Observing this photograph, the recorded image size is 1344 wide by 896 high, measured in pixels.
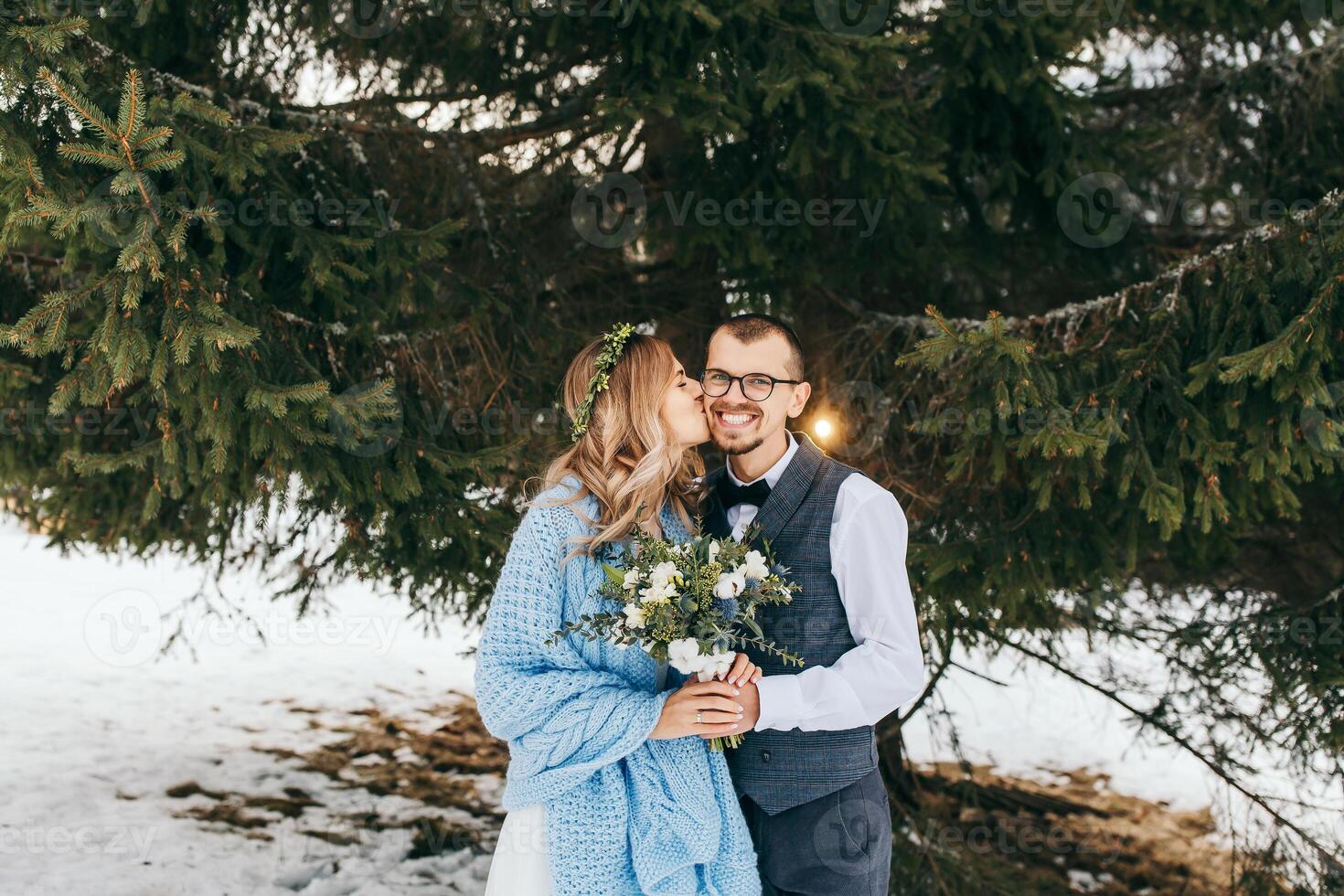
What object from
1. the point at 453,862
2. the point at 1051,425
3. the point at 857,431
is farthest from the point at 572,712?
the point at 453,862

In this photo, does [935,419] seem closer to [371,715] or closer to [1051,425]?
[1051,425]

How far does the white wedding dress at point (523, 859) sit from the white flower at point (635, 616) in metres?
0.23

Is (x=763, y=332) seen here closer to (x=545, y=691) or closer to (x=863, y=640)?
(x=863, y=640)

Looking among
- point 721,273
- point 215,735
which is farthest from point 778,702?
point 215,735

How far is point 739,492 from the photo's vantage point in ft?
8.87

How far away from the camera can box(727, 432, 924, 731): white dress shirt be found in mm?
2295

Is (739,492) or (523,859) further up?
(739,492)

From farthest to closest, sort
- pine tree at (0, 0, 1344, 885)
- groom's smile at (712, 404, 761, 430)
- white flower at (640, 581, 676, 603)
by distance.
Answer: pine tree at (0, 0, 1344, 885) → groom's smile at (712, 404, 761, 430) → white flower at (640, 581, 676, 603)

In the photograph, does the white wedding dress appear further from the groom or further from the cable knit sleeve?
the groom

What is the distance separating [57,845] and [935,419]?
4602 mm

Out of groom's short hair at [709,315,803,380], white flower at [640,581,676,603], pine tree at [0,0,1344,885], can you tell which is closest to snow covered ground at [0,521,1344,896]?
pine tree at [0,0,1344,885]

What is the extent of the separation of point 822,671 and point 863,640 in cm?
15

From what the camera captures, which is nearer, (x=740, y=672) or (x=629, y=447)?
(x=740, y=672)

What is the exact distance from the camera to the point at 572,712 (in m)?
2.19
